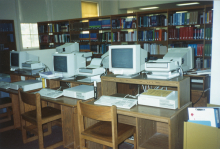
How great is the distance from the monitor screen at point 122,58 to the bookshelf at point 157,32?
9.49ft

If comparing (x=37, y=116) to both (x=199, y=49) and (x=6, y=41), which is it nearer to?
(x=199, y=49)

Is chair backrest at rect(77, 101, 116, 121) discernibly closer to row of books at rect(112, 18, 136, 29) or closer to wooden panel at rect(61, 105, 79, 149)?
wooden panel at rect(61, 105, 79, 149)

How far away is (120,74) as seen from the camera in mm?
2410

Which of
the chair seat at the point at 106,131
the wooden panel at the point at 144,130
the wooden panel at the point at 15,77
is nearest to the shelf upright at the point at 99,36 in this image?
the wooden panel at the point at 15,77

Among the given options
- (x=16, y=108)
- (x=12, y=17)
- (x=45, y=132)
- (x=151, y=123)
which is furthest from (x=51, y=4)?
(x=151, y=123)

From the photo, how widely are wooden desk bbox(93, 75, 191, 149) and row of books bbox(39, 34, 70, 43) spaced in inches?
188

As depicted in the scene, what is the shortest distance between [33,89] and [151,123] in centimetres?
187

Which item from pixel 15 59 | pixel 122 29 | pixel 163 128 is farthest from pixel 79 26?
pixel 163 128

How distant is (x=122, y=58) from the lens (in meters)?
2.37

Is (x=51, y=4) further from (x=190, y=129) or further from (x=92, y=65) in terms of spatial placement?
(x=190, y=129)

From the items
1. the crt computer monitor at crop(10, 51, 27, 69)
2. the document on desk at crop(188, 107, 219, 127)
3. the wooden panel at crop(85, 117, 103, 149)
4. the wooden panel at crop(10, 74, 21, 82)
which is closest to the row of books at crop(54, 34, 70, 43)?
the crt computer monitor at crop(10, 51, 27, 69)

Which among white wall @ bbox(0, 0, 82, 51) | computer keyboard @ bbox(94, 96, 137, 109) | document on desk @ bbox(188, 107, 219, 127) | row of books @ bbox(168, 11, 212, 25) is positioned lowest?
document on desk @ bbox(188, 107, 219, 127)

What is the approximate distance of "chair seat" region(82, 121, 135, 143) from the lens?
1917 mm

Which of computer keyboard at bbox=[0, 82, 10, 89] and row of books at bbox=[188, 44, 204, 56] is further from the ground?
row of books at bbox=[188, 44, 204, 56]
